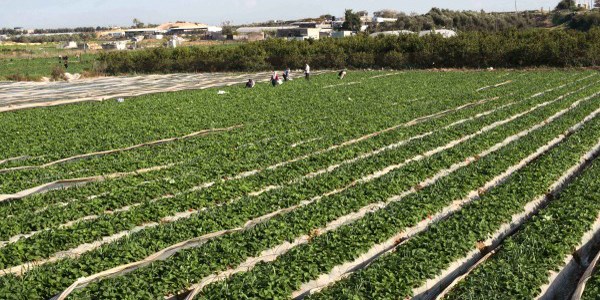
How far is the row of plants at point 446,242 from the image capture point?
25.1 ft

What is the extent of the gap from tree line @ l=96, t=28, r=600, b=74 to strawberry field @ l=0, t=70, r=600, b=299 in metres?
24.6

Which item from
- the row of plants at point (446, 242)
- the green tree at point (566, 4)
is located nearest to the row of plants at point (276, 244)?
the row of plants at point (446, 242)

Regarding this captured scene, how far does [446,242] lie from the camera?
9.02m

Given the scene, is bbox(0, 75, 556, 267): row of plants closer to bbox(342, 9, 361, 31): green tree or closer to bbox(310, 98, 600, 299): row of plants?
bbox(310, 98, 600, 299): row of plants

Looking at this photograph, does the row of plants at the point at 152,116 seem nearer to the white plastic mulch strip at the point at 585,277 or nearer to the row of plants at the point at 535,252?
the row of plants at the point at 535,252

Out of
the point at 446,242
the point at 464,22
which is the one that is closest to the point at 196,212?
the point at 446,242

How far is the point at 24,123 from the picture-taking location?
22.1 meters

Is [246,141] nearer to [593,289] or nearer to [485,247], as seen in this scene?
[485,247]

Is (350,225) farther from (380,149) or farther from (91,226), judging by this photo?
(380,149)

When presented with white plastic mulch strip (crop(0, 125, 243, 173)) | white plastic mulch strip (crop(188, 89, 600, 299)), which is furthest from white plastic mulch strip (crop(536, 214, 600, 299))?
white plastic mulch strip (crop(0, 125, 243, 173))

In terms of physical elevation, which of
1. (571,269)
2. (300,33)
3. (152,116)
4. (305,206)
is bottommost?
(571,269)

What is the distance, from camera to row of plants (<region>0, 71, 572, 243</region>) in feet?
34.8

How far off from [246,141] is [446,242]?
31.8 ft

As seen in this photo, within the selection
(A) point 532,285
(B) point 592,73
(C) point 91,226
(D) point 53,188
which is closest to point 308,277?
(A) point 532,285
